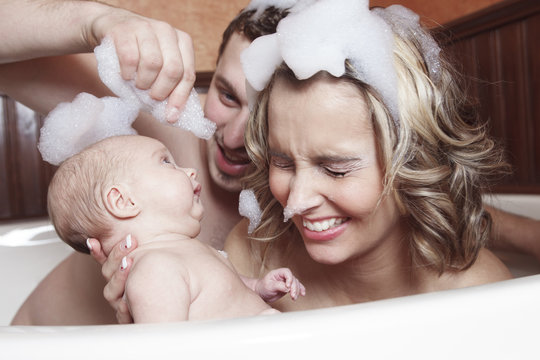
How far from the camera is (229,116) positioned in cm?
150

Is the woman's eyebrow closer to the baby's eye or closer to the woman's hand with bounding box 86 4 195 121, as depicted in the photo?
the baby's eye

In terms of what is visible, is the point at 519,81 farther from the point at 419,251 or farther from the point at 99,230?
the point at 99,230

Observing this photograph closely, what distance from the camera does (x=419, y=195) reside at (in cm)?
109

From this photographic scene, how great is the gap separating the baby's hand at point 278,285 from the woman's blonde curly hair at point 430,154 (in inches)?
9.3

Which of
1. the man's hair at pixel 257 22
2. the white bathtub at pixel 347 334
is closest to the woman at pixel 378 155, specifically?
the man's hair at pixel 257 22

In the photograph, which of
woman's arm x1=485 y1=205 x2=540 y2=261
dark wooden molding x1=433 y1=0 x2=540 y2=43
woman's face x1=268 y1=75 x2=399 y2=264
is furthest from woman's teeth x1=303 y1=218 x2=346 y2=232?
dark wooden molding x1=433 y1=0 x2=540 y2=43

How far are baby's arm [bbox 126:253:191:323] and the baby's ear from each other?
0.14 meters

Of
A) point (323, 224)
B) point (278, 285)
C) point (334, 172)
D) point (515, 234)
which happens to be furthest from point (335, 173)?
point (515, 234)

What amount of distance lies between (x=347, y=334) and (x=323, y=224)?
533 millimetres

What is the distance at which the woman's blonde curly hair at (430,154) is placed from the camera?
40.6 inches

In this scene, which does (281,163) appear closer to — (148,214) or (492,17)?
(148,214)

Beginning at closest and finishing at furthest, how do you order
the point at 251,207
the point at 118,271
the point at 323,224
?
the point at 118,271, the point at 323,224, the point at 251,207

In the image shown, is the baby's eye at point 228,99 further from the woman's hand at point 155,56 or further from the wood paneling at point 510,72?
the wood paneling at point 510,72

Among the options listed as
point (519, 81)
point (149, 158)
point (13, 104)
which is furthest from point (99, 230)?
point (13, 104)
